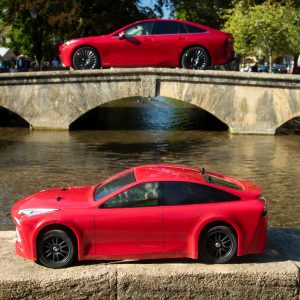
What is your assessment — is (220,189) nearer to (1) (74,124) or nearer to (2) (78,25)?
(1) (74,124)

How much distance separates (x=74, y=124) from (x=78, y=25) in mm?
9359

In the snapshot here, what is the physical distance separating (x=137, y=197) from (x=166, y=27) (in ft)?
46.9

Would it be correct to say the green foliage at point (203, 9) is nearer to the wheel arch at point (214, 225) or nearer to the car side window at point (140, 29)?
the car side window at point (140, 29)

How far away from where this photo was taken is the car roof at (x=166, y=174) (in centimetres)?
634

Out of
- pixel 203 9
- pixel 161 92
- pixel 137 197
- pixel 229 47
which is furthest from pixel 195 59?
pixel 203 9

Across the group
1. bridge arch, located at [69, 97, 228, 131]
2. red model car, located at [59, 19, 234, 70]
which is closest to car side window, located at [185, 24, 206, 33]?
red model car, located at [59, 19, 234, 70]

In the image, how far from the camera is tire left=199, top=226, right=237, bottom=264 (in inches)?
240

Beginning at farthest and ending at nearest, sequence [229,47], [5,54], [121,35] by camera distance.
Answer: [5,54], [229,47], [121,35]

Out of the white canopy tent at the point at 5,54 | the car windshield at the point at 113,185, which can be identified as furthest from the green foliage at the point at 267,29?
the car windshield at the point at 113,185

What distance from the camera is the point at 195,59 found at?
2025 cm

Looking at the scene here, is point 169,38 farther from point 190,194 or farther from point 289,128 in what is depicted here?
point 190,194

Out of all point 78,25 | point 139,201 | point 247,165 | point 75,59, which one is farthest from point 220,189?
point 78,25

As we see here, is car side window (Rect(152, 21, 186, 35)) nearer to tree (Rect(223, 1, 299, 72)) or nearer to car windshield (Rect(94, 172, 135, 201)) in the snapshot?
tree (Rect(223, 1, 299, 72))

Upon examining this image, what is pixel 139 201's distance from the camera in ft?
20.2
